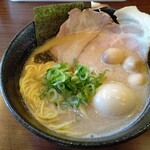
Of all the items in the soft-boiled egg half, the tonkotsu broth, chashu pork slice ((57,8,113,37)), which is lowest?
the tonkotsu broth

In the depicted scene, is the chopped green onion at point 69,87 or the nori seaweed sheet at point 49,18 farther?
the nori seaweed sheet at point 49,18

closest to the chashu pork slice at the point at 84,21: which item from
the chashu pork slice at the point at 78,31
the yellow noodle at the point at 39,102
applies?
the chashu pork slice at the point at 78,31

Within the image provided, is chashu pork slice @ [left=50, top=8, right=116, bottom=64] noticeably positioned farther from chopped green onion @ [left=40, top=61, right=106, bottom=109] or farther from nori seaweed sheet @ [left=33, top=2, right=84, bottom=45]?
chopped green onion @ [left=40, top=61, right=106, bottom=109]

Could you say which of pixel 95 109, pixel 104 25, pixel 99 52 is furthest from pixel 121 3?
pixel 95 109

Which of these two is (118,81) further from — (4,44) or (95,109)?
(4,44)

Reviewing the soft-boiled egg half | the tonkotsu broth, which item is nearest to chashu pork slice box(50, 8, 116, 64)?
the tonkotsu broth

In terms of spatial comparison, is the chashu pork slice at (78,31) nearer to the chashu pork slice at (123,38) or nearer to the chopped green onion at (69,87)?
the chashu pork slice at (123,38)

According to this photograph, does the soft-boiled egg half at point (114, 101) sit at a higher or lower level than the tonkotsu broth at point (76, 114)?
higher

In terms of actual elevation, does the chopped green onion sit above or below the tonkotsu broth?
above

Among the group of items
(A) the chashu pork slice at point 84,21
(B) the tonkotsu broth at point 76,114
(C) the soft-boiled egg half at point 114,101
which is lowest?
(B) the tonkotsu broth at point 76,114
